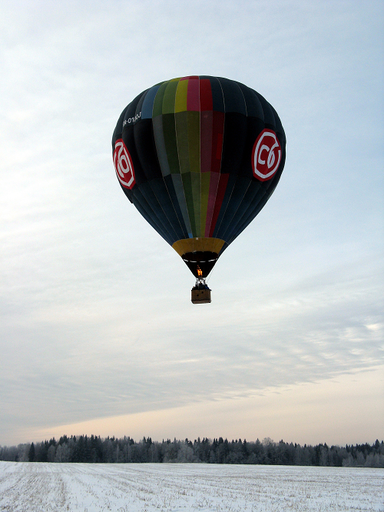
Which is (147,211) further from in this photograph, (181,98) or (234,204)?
(181,98)

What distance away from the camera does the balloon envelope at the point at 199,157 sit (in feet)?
76.7

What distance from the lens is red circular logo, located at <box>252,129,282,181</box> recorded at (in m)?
24.2

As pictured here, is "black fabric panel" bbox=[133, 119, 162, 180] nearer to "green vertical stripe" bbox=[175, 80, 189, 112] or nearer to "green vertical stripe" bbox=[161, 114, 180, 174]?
"green vertical stripe" bbox=[161, 114, 180, 174]

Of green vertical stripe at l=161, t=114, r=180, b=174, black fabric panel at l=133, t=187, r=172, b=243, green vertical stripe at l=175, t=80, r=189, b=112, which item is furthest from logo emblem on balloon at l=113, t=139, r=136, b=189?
green vertical stripe at l=175, t=80, r=189, b=112

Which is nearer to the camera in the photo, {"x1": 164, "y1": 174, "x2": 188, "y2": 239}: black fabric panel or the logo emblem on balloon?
{"x1": 164, "y1": 174, "x2": 188, "y2": 239}: black fabric panel

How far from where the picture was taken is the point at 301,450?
3701 inches

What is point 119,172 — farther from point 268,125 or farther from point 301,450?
point 301,450

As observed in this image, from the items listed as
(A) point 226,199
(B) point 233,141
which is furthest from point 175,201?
(B) point 233,141

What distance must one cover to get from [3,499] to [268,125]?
22.1 m

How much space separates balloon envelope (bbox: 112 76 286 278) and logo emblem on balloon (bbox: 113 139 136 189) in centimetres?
10

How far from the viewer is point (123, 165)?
25.4 meters

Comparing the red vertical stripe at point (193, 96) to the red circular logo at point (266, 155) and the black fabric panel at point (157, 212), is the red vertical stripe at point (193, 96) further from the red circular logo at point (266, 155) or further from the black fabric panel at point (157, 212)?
the black fabric panel at point (157, 212)

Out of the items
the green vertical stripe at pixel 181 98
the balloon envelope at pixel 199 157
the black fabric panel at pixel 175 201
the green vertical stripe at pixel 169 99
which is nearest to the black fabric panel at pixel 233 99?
the balloon envelope at pixel 199 157

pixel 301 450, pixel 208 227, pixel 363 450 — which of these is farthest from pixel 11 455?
pixel 208 227
